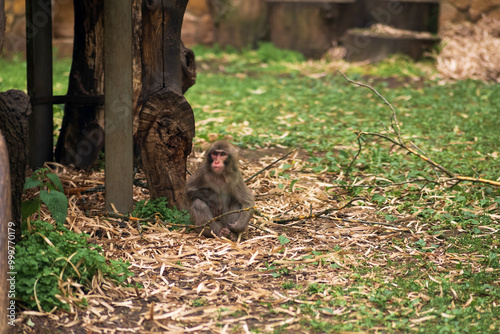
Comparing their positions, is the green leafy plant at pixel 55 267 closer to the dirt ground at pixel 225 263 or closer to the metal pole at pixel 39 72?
the dirt ground at pixel 225 263

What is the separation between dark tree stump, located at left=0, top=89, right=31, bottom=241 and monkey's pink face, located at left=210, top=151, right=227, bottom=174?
1.67m

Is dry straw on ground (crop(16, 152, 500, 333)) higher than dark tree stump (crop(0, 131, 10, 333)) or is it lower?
lower

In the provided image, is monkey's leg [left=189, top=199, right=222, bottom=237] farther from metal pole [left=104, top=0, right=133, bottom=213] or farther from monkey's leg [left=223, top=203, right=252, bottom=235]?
metal pole [left=104, top=0, right=133, bottom=213]

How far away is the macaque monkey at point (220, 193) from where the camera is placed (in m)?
5.14

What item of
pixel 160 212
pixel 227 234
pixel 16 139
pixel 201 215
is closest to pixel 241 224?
pixel 227 234

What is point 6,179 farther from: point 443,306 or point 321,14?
point 321,14

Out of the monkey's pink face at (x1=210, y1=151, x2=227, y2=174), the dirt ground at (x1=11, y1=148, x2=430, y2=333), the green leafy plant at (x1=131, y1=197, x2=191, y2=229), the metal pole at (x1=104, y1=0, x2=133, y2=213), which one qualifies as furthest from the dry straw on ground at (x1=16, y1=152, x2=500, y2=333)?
the monkey's pink face at (x1=210, y1=151, x2=227, y2=174)

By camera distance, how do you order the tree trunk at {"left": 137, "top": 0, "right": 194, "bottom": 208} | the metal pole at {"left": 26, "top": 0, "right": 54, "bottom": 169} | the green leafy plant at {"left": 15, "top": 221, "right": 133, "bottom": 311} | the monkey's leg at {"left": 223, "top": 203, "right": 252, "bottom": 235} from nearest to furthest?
1. the green leafy plant at {"left": 15, "top": 221, "right": 133, "bottom": 311}
2. the tree trunk at {"left": 137, "top": 0, "right": 194, "bottom": 208}
3. the monkey's leg at {"left": 223, "top": 203, "right": 252, "bottom": 235}
4. the metal pole at {"left": 26, "top": 0, "right": 54, "bottom": 169}

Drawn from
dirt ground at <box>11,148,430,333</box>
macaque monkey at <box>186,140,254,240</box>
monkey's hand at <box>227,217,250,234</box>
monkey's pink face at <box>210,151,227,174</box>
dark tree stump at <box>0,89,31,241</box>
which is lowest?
dirt ground at <box>11,148,430,333</box>

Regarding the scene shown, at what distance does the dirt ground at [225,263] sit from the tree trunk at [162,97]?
59 centimetres

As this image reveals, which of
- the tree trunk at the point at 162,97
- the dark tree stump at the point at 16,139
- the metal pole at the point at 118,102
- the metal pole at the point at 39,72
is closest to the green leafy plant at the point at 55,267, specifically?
the dark tree stump at the point at 16,139

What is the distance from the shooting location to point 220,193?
5340 mm

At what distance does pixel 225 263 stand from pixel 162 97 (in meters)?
1.42

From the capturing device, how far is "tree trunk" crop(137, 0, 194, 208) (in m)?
5.02
